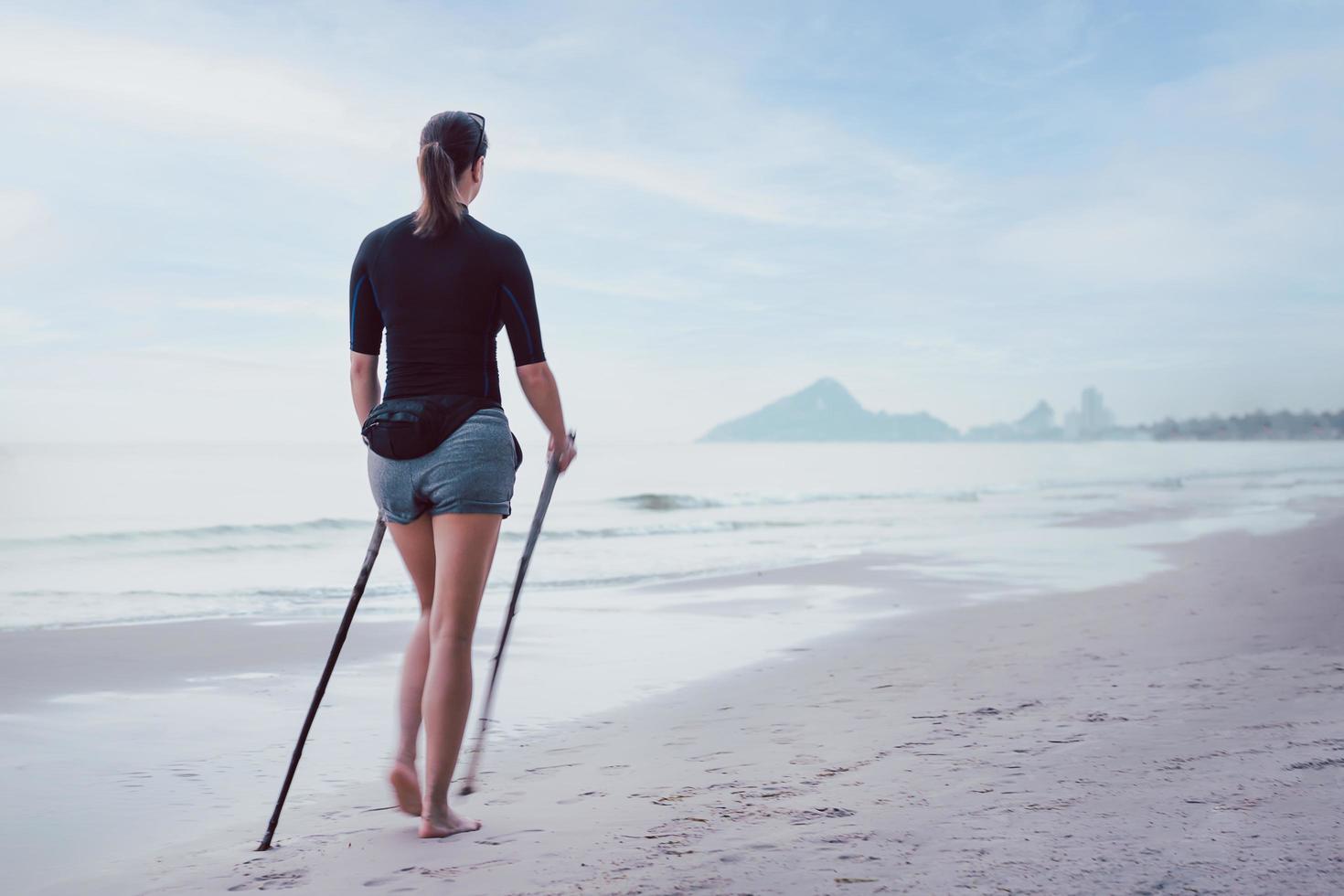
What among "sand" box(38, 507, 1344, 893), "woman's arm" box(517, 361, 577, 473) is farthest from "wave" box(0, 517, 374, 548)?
"woman's arm" box(517, 361, 577, 473)

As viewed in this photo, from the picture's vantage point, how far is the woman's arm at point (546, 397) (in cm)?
276

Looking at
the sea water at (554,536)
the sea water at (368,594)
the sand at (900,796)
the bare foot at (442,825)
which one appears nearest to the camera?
the sand at (900,796)

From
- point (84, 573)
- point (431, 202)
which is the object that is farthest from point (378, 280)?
point (84, 573)

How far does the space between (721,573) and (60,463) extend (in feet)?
135

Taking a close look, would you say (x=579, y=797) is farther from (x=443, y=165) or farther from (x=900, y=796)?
(x=443, y=165)

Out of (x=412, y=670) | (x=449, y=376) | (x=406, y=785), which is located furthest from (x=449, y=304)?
(x=406, y=785)

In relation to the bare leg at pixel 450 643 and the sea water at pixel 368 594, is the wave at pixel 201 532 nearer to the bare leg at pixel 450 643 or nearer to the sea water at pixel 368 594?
the sea water at pixel 368 594

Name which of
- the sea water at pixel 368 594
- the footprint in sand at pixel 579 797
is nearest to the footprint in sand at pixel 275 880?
the sea water at pixel 368 594

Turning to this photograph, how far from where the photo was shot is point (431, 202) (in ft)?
8.83

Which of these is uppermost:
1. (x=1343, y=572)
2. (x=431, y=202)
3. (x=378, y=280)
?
(x=431, y=202)

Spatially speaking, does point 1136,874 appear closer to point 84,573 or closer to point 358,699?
point 358,699

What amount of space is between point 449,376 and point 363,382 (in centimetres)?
33

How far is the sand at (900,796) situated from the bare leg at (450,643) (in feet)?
0.44

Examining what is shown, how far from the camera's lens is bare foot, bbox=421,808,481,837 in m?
2.75
